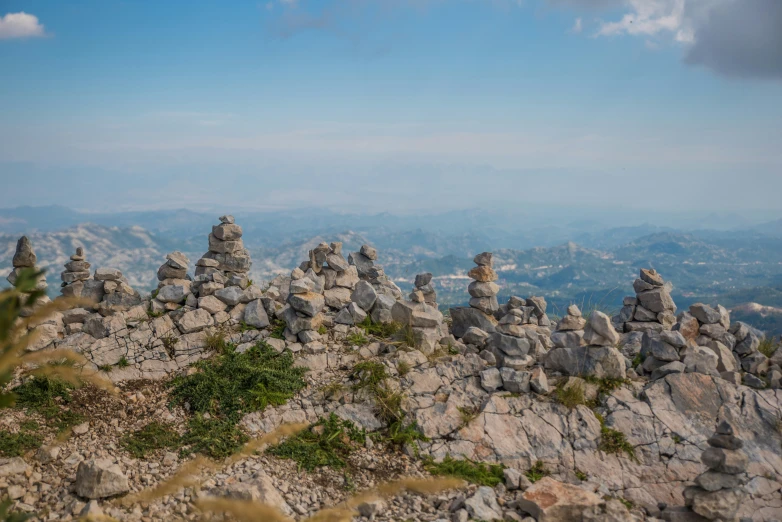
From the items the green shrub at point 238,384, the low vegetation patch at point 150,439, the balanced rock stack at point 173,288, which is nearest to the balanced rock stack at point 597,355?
the green shrub at point 238,384

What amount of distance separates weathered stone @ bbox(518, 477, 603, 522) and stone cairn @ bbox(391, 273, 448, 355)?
4.67m

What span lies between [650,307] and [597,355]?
15.0 ft

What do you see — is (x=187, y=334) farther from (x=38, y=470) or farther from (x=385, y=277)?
(x=385, y=277)

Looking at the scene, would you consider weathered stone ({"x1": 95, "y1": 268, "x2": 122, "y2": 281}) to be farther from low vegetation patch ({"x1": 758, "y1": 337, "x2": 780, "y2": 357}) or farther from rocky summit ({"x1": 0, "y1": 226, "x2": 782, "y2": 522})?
low vegetation patch ({"x1": 758, "y1": 337, "x2": 780, "y2": 357})

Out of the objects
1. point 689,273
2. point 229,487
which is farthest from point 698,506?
point 689,273

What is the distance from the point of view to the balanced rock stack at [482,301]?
46.7 feet

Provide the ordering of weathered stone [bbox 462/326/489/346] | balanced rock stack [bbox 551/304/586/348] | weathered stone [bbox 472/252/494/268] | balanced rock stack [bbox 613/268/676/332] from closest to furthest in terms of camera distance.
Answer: balanced rock stack [bbox 551/304/586/348], weathered stone [bbox 462/326/489/346], weathered stone [bbox 472/252/494/268], balanced rock stack [bbox 613/268/676/332]

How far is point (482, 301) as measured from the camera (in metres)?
14.4

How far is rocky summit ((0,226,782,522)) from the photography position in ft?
25.8

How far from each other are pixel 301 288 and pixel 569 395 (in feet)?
23.0

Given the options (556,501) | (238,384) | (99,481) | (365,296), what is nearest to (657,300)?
(365,296)

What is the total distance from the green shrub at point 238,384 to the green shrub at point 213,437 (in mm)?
263

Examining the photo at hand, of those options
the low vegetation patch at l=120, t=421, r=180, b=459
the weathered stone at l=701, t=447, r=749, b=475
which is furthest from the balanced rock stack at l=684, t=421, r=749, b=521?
the low vegetation patch at l=120, t=421, r=180, b=459

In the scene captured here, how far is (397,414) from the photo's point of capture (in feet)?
33.5
